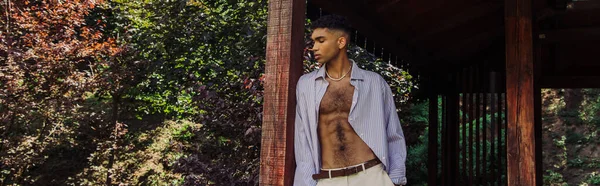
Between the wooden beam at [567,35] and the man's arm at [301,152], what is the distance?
8.54 ft

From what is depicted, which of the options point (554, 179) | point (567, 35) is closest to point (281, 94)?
point (567, 35)

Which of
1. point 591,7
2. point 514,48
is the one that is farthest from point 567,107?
point 514,48

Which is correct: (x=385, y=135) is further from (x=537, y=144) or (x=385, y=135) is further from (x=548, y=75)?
(x=548, y=75)

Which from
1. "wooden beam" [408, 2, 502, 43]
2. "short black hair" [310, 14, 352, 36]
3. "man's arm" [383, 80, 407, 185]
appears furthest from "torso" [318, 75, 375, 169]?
"wooden beam" [408, 2, 502, 43]

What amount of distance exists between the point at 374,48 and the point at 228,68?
121 inches

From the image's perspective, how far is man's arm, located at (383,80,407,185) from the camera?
2509mm

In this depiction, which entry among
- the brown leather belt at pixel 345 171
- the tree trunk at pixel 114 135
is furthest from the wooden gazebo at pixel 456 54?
the tree trunk at pixel 114 135

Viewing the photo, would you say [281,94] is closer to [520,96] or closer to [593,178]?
[520,96]

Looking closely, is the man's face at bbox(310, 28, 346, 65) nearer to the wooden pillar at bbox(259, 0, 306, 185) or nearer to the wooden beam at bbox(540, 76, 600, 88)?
the wooden pillar at bbox(259, 0, 306, 185)

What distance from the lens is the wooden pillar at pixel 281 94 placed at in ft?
7.96

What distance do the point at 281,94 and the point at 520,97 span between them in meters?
1.40

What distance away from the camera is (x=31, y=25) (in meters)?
7.71

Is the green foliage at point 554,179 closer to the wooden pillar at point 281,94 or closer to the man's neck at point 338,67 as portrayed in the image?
the man's neck at point 338,67

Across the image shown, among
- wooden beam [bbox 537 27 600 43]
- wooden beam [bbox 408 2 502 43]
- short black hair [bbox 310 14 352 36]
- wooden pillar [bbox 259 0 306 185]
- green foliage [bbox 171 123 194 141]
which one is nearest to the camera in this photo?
wooden pillar [bbox 259 0 306 185]
